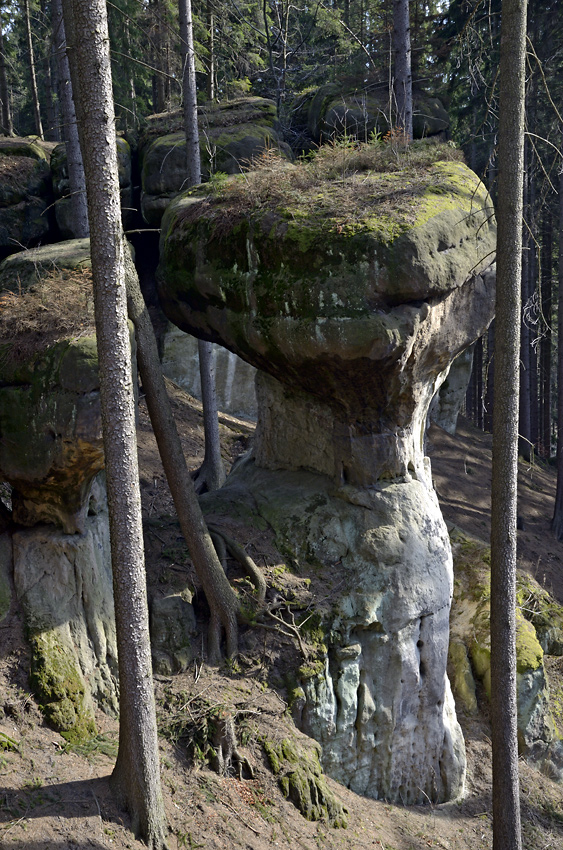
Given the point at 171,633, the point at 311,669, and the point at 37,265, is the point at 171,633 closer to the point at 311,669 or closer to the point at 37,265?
the point at 311,669

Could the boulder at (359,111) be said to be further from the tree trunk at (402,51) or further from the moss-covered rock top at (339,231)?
the moss-covered rock top at (339,231)

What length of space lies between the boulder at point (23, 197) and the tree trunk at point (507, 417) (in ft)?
41.2

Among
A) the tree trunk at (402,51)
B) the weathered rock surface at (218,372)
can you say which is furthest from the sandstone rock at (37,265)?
the tree trunk at (402,51)

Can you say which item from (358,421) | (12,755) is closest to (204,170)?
(358,421)

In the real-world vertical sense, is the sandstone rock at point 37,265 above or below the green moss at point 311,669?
above

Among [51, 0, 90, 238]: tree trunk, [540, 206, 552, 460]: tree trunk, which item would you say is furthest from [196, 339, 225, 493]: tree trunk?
[540, 206, 552, 460]: tree trunk

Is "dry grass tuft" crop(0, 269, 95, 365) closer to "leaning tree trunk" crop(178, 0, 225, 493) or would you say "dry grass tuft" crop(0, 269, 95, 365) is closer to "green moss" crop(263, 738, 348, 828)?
"leaning tree trunk" crop(178, 0, 225, 493)

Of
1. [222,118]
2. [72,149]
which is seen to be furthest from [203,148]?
[72,149]

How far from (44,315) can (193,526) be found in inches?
135

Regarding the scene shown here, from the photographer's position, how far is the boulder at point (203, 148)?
56.6ft

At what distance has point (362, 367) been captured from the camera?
9.23 metres

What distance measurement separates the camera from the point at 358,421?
33.4 ft

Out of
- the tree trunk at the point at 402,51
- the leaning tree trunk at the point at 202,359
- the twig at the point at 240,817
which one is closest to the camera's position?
the twig at the point at 240,817

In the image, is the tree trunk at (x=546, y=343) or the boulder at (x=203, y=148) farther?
the tree trunk at (x=546, y=343)
